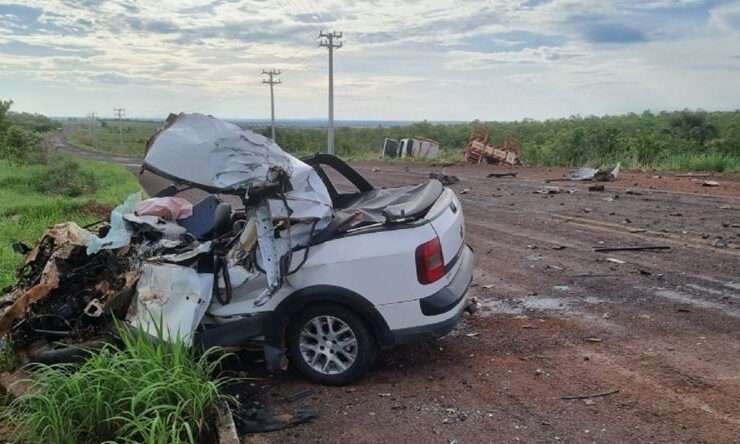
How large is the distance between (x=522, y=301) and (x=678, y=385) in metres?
2.30

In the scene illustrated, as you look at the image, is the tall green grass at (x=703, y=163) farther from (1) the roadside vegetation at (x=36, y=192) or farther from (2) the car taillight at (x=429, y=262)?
(2) the car taillight at (x=429, y=262)

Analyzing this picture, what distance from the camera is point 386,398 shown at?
4586 millimetres

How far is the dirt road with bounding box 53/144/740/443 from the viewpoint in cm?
410

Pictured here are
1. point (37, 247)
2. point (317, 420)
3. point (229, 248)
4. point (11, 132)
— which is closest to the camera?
point (317, 420)

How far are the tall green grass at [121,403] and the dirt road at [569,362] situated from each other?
424 millimetres

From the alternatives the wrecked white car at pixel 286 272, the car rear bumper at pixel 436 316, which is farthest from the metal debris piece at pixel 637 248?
the car rear bumper at pixel 436 316

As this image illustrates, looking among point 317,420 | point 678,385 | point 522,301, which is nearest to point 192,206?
point 317,420

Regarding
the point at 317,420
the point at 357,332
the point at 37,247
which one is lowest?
the point at 317,420

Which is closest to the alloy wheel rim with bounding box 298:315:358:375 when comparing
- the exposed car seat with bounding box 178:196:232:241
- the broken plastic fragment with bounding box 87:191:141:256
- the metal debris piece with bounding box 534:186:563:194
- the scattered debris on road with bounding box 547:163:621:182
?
the exposed car seat with bounding box 178:196:232:241

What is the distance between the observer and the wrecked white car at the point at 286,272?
461 cm

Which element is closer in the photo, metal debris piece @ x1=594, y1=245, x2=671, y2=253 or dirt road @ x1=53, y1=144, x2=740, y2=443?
dirt road @ x1=53, y1=144, x2=740, y2=443

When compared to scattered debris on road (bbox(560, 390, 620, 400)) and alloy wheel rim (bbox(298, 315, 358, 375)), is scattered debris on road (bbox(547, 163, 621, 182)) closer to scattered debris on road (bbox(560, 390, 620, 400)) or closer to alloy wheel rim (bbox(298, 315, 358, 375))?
scattered debris on road (bbox(560, 390, 620, 400))

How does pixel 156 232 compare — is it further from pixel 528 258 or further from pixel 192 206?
pixel 528 258

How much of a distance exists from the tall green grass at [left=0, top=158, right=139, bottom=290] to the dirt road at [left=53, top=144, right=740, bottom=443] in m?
4.80
